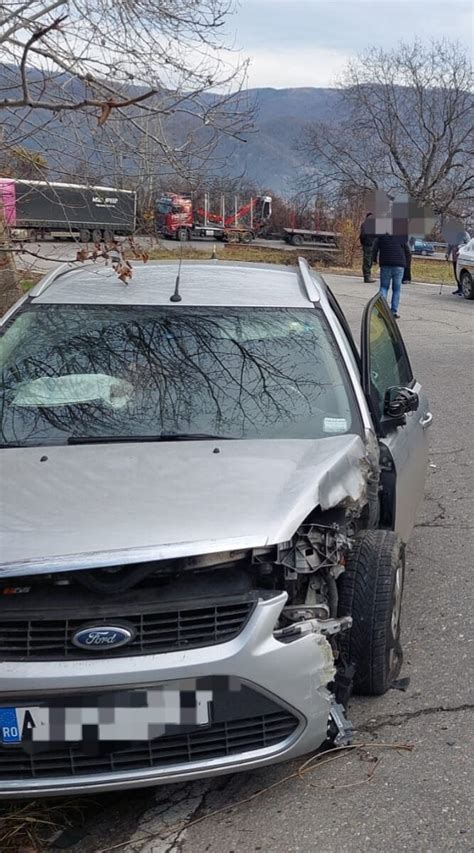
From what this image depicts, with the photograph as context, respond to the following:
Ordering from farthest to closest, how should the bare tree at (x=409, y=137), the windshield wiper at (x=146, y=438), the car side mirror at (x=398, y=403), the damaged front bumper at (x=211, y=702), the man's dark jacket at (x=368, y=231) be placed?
the bare tree at (x=409, y=137)
the man's dark jacket at (x=368, y=231)
the car side mirror at (x=398, y=403)
the windshield wiper at (x=146, y=438)
the damaged front bumper at (x=211, y=702)

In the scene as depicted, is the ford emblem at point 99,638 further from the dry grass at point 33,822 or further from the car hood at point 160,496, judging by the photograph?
the dry grass at point 33,822

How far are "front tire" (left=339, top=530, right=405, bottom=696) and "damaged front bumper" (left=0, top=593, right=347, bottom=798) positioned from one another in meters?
0.47

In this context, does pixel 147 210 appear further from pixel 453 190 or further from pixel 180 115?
pixel 453 190

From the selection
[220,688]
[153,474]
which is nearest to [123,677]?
[220,688]

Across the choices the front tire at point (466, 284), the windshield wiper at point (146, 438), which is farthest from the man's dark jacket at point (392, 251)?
the windshield wiper at point (146, 438)

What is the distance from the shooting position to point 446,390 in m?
9.86

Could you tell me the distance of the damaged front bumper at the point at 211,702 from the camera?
2.51 m

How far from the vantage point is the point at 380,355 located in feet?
15.0

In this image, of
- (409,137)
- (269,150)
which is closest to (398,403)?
(409,137)

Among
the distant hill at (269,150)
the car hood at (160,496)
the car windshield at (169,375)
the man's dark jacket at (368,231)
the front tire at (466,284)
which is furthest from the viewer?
the front tire at (466,284)

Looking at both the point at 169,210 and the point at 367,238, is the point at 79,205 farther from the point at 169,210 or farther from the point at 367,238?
the point at 367,238

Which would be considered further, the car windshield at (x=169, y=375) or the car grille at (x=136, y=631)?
the car windshield at (x=169, y=375)

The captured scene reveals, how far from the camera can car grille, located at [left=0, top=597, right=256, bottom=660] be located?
2559 mm

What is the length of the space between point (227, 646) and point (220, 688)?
0.13 meters
